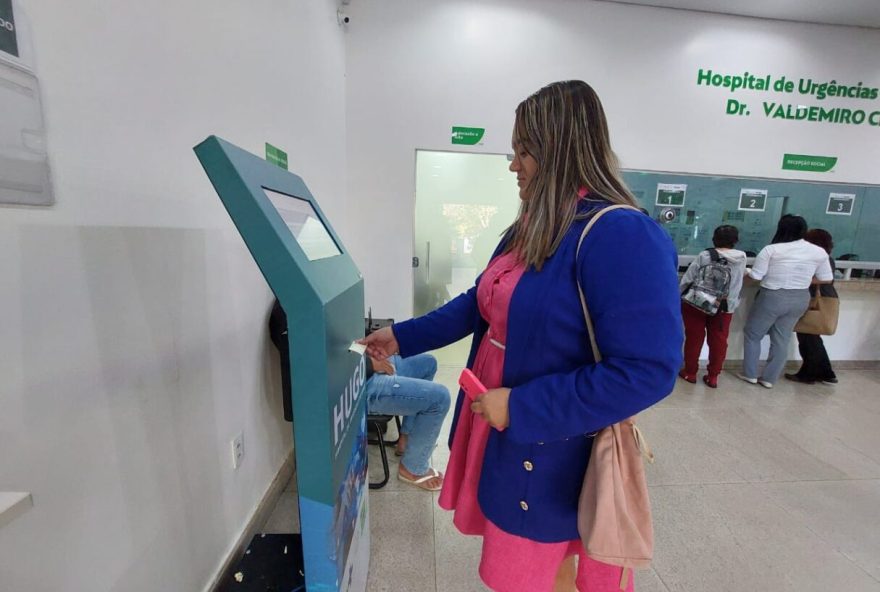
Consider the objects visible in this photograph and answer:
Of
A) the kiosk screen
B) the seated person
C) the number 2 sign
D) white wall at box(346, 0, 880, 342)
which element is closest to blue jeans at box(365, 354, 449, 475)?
the seated person

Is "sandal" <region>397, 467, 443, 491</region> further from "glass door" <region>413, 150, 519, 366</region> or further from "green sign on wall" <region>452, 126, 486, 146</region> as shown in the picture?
"green sign on wall" <region>452, 126, 486, 146</region>

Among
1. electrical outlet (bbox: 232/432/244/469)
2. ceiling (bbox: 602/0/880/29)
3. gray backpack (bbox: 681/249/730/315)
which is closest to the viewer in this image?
electrical outlet (bbox: 232/432/244/469)

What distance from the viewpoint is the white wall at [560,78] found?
123 inches

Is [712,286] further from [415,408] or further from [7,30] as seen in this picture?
[7,30]

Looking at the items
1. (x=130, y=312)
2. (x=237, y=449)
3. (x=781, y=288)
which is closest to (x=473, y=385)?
(x=130, y=312)

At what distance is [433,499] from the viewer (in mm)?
1934

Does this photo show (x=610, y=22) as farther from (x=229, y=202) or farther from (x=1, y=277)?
(x=1, y=277)

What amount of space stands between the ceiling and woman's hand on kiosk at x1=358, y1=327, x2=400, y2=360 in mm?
Result: 3736

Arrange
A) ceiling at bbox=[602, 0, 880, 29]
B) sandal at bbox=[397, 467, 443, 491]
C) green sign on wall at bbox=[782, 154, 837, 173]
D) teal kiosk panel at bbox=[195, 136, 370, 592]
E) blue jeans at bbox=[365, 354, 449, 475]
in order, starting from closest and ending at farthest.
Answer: teal kiosk panel at bbox=[195, 136, 370, 592] → blue jeans at bbox=[365, 354, 449, 475] → sandal at bbox=[397, 467, 443, 491] → ceiling at bbox=[602, 0, 880, 29] → green sign on wall at bbox=[782, 154, 837, 173]

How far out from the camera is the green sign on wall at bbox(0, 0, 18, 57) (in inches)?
23.8

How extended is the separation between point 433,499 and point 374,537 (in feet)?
1.21

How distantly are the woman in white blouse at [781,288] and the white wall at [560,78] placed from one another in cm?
77

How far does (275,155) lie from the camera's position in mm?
1729

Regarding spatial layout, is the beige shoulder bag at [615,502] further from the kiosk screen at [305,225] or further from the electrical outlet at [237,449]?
the electrical outlet at [237,449]
